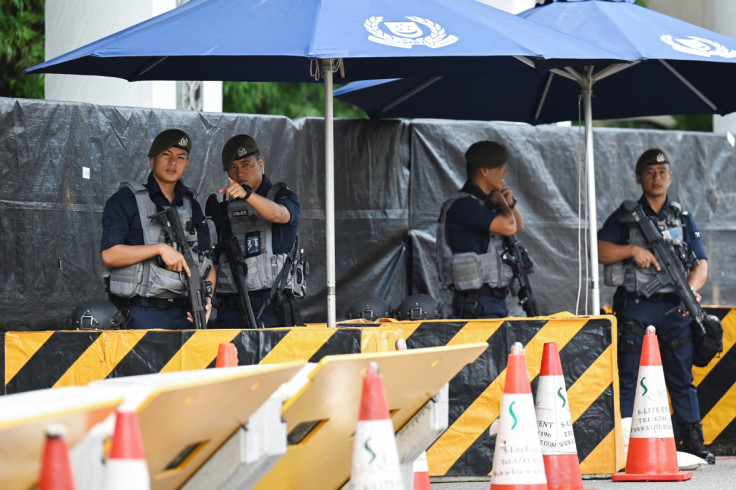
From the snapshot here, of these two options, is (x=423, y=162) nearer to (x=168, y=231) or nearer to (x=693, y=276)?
(x=693, y=276)

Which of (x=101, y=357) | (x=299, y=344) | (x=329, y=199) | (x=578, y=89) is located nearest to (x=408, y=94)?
(x=578, y=89)

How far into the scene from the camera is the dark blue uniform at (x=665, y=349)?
8595 mm

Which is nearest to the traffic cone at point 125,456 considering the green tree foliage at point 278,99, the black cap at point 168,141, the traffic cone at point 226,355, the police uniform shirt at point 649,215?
the traffic cone at point 226,355

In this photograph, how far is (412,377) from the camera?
4.68 metres

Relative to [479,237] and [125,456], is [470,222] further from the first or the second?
[125,456]

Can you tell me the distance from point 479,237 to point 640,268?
1.20 meters

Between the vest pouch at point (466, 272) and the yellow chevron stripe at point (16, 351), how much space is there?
319cm

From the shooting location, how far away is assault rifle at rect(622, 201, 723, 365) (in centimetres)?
856

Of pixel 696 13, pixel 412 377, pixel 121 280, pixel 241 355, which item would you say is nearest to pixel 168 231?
pixel 121 280

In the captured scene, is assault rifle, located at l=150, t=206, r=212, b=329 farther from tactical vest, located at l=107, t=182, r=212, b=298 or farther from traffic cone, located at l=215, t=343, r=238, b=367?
traffic cone, located at l=215, t=343, r=238, b=367

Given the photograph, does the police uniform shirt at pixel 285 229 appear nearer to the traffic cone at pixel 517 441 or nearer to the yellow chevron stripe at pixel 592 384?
the yellow chevron stripe at pixel 592 384

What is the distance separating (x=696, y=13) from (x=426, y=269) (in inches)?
591

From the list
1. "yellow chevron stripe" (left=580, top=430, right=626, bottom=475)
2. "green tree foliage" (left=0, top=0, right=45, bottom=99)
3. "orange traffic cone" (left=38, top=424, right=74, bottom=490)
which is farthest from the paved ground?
"green tree foliage" (left=0, top=0, right=45, bottom=99)

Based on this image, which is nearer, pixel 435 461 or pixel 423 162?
pixel 435 461
